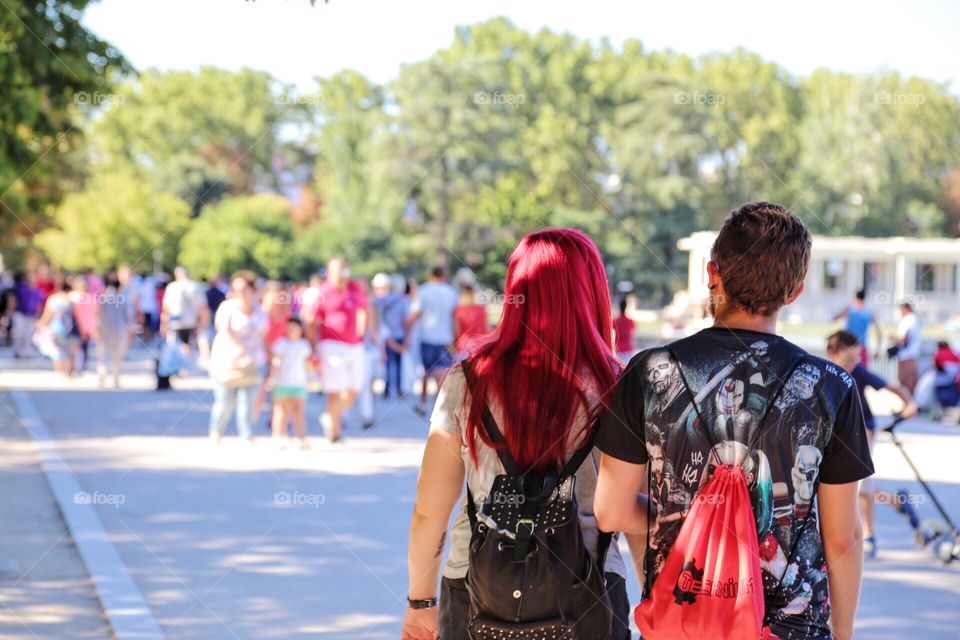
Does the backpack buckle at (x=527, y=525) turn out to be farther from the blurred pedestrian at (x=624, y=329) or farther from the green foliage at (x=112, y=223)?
the green foliage at (x=112, y=223)

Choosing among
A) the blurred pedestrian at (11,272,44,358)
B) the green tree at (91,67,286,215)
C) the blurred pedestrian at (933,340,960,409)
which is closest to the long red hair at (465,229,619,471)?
the blurred pedestrian at (933,340,960,409)

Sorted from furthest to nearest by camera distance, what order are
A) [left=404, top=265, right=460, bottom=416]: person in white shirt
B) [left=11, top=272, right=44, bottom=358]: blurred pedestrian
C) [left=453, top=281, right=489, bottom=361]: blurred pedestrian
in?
[left=11, top=272, right=44, bottom=358]: blurred pedestrian
[left=404, top=265, right=460, bottom=416]: person in white shirt
[left=453, top=281, right=489, bottom=361]: blurred pedestrian

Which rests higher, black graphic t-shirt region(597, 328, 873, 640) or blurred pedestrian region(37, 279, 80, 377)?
black graphic t-shirt region(597, 328, 873, 640)

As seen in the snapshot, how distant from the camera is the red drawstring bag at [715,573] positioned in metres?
2.38

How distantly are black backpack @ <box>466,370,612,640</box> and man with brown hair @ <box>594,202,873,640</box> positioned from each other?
0.60 feet

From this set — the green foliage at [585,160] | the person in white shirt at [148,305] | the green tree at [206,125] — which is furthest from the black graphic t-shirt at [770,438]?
the green tree at [206,125]

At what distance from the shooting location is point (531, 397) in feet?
9.16

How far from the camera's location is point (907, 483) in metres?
10.5

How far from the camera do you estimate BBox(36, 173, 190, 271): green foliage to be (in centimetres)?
6203

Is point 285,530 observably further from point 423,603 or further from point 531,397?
point 531,397

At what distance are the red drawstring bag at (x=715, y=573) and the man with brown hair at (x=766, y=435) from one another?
6 centimetres

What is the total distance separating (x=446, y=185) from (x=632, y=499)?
54.1m

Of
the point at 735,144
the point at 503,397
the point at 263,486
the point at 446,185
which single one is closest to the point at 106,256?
the point at 446,185

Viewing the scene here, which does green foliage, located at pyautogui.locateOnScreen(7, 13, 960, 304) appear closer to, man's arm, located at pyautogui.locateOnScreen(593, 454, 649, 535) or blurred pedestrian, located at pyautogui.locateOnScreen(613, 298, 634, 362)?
blurred pedestrian, located at pyautogui.locateOnScreen(613, 298, 634, 362)
